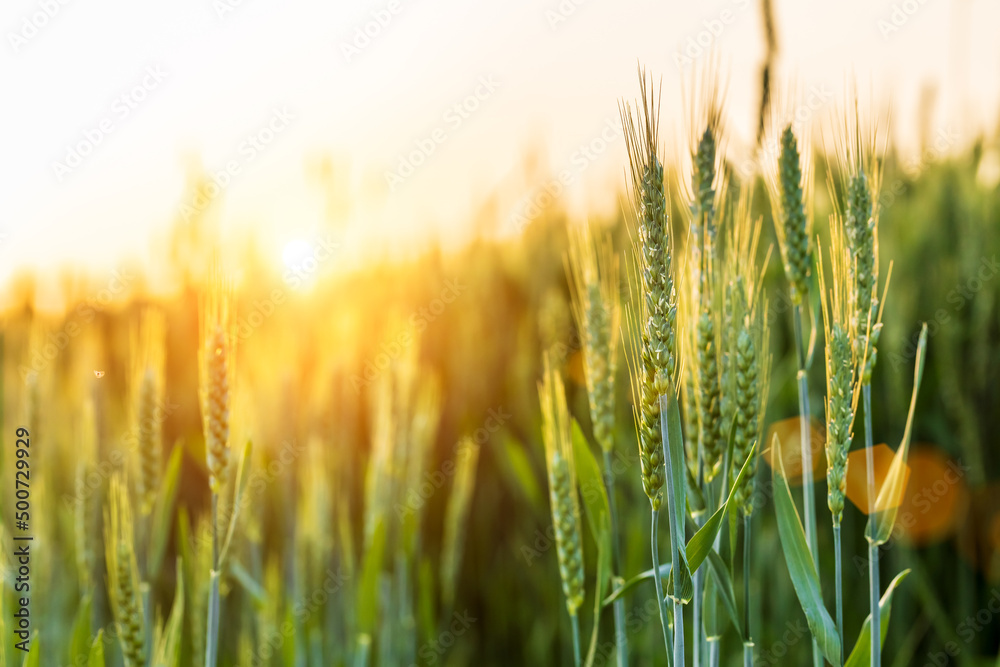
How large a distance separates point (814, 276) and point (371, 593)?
1118 mm

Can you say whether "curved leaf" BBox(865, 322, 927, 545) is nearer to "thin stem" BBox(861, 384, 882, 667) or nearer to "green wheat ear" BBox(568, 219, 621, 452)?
"thin stem" BBox(861, 384, 882, 667)

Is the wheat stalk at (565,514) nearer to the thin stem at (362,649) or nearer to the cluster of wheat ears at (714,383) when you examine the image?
the cluster of wheat ears at (714,383)

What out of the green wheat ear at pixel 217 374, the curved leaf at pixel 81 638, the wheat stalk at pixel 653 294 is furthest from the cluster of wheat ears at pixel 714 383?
the curved leaf at pixel 81 638

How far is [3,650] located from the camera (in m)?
1.00

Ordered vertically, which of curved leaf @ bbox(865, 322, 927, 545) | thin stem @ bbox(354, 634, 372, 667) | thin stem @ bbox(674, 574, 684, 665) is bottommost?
thin stem @ bbox(354, 634, 372, 667)

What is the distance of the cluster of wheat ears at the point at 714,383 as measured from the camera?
70cm

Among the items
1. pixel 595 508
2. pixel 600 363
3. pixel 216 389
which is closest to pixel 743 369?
pixel 600 363

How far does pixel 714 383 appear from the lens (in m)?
0.85

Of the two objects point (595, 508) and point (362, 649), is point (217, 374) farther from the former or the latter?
point (362, 649)

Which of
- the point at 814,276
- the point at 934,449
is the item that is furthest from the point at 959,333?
the point at 814,276

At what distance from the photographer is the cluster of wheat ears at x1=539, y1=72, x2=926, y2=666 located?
700 mm

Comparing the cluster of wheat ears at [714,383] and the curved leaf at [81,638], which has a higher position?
the cluster of wheat ears at [714,383]

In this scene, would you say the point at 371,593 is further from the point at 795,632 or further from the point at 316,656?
the point at 795,632

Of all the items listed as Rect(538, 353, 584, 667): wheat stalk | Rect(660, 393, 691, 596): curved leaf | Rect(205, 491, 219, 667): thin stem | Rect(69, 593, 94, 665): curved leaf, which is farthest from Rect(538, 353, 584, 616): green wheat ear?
Rect(69, 593, 94, 665): curved leaf
